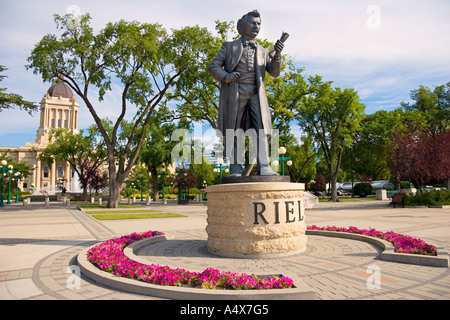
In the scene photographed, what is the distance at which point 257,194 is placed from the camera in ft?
19.5

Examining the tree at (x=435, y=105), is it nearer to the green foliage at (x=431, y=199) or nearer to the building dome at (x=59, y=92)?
the green foliage at (x=431, y=199)

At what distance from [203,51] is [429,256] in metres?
21.5

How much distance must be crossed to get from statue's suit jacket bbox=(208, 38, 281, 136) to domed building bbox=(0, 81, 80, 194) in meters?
75.7

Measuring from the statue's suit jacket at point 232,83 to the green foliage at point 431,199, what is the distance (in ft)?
67.8

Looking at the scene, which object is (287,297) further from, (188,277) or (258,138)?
(258,138)

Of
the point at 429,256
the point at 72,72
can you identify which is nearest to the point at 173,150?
the point at 72,72

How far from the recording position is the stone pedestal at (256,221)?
5.89m

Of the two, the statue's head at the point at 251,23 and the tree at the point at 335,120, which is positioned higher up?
the tree at the point at 335,120

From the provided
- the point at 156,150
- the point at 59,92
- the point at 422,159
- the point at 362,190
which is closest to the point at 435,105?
the point at 362,190

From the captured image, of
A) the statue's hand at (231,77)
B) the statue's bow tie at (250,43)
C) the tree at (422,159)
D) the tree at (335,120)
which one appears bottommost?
the tree at (422,159)

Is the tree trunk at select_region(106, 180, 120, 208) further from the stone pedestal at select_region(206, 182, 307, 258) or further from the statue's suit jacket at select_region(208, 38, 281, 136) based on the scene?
the stone pedestal at select_region(206, 182, 307, 258)

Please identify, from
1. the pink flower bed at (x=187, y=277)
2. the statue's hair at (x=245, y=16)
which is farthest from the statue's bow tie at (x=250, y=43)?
the pink flower bed at (x=187, y=277)

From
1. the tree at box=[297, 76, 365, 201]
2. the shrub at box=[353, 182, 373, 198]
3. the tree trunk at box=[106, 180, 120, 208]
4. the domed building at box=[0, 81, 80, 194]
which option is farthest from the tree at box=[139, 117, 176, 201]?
the domed building at box=[0, 81, 80, 194]

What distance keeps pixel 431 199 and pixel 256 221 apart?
71.2 feet
